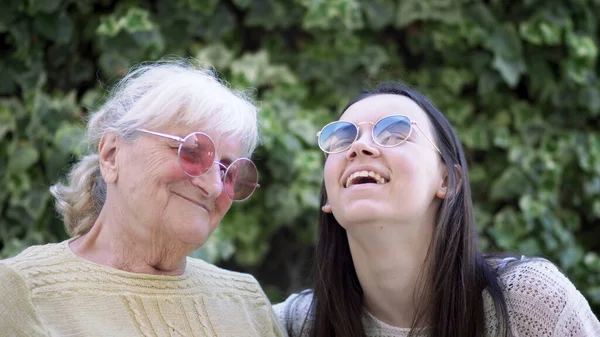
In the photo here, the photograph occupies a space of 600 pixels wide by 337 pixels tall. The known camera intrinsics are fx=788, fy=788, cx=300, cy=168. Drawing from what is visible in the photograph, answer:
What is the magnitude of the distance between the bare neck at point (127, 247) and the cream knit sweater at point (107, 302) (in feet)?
0.12

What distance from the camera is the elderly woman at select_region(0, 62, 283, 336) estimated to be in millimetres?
2021

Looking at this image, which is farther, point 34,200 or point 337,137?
point 34,200

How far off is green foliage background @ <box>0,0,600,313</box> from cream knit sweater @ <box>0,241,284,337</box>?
878mm

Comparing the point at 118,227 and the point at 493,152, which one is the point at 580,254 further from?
the point at 118,227

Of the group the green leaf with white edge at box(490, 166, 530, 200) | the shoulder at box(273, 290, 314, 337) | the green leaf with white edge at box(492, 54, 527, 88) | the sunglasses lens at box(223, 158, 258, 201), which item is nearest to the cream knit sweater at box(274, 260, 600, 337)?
the shoulder at box(273, 290, 314, 337)

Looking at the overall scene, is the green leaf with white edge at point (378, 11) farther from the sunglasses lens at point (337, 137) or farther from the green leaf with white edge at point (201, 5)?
the sunglasses lens at point (337, 137)

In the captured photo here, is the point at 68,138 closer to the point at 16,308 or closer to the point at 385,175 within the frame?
the point at 16,308

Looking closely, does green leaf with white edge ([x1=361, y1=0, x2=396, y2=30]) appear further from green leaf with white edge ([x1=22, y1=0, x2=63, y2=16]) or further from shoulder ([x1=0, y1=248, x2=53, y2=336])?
shoulder ([x1=0, y1=248, x2=53, y2=336])

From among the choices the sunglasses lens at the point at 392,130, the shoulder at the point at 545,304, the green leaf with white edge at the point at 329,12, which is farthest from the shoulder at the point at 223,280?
the green leaf with white edge at the point at 329,12

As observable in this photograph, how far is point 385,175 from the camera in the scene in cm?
221

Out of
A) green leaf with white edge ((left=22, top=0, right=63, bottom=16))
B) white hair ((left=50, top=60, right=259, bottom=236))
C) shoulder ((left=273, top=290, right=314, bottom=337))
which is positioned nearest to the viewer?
white hair ((left=50, top=60, right=259, bottom=236))

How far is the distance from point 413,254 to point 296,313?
1.75 feet

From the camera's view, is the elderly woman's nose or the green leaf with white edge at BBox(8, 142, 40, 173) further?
the green leaf with white edge at BBox(8, 142, 40, 173)

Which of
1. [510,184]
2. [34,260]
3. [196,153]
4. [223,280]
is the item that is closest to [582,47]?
[510,184]
